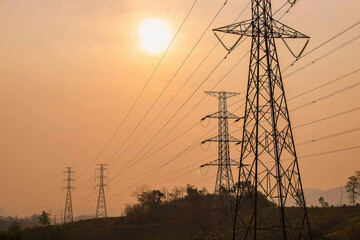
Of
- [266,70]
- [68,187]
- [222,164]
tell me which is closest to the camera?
[266,70]

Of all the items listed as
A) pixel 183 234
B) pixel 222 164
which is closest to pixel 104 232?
pixel 183 234

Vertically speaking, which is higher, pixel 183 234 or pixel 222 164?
pixel 222 164

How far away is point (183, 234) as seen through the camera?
388 ft

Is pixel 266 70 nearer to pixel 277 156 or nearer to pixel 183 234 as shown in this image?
pixel 277 156

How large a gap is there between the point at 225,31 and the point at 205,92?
1239 inches

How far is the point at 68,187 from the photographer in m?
142

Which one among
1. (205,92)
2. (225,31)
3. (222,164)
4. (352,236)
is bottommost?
(352,236)

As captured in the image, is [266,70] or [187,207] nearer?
[266,70]

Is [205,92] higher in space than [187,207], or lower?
higher

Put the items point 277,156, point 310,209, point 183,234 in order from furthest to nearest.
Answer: point 183,234
point 310,209
point 277,156

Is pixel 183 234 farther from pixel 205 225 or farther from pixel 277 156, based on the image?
pixel 277 156

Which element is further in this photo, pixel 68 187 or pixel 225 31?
pixel 68 187

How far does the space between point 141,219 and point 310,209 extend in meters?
51.1

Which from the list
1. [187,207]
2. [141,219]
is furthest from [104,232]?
[187,207]
